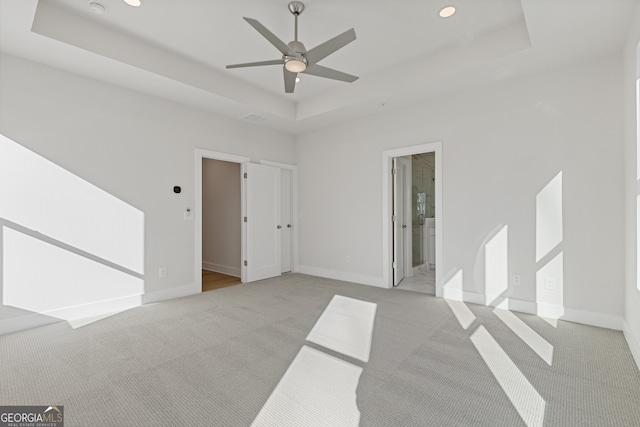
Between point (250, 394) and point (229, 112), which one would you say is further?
point (229, 112)

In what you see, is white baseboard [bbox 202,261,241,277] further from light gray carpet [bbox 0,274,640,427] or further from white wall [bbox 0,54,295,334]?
light gray carpet [bbox 0,274,640,427]

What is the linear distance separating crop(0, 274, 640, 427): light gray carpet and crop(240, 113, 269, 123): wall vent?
3.06m

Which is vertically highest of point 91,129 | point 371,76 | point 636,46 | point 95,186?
point 371,76

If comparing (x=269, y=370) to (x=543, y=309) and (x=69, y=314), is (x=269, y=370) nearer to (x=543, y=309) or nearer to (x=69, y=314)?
(x=69, y=314)

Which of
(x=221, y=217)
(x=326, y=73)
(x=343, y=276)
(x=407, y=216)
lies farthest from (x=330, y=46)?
(x=221, y=217)

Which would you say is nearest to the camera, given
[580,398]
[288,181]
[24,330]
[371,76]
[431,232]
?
[580,398]

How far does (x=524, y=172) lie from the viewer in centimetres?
370

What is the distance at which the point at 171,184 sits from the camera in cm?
445

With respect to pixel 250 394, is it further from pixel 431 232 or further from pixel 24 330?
pixel 431 232

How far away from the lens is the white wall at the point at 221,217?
619 cm

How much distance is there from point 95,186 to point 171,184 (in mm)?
929

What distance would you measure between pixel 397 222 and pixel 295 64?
3187 mm

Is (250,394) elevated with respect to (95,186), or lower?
lower

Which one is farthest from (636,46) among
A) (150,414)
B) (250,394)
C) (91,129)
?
(91,129)
